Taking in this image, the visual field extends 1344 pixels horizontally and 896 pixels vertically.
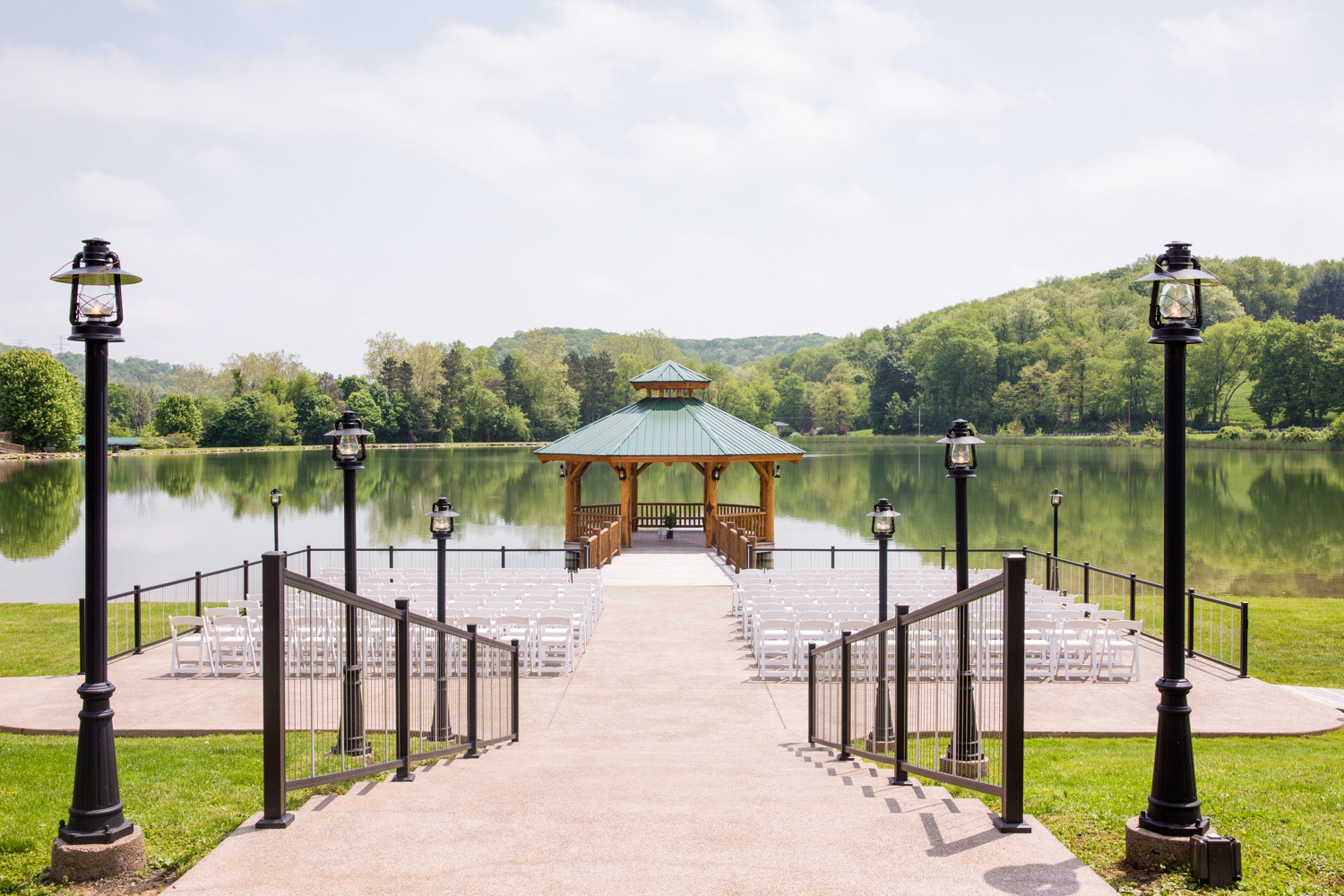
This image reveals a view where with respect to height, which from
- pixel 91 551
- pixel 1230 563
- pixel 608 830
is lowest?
pixel 1230 563

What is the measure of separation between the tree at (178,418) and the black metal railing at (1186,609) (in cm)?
8932

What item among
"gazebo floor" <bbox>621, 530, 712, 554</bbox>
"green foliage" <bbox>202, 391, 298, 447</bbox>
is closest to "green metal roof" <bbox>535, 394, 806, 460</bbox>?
"gazebo floor" <bbox>621, 530, 712, 554</bbox>

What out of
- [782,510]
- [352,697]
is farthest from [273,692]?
[782,510]

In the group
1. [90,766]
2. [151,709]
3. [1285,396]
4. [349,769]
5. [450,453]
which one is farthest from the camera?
[450,453]

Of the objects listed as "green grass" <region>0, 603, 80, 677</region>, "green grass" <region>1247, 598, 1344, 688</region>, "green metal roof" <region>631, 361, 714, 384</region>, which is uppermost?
"green metal roof" <region>631, 361, 714, 384</region>

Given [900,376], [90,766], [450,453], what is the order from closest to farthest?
[90,766]
[450,453]
[900,376]

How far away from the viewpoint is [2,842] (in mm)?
4246

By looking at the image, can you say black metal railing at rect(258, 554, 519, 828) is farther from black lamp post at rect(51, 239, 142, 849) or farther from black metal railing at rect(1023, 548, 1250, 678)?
black metal railing at rect(1023, 548, 1250, 678)

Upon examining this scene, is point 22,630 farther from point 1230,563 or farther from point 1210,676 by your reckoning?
point 1230,563

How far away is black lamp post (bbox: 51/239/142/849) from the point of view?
3.83 meters

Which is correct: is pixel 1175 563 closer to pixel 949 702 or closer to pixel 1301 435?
pixel 949 702

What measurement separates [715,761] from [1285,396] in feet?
288

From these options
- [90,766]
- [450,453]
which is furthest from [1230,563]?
[450,453]

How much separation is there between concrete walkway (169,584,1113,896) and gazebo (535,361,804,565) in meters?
14.7
